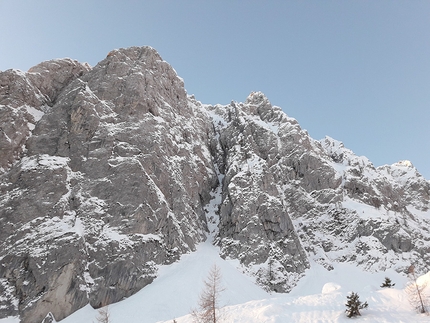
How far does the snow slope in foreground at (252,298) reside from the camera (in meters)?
Result: 17.7

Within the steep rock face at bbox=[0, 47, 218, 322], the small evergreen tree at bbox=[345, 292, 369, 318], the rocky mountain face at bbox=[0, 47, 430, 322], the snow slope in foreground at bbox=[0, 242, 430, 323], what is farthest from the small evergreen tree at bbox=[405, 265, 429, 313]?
the steep rock face at bbox=[0, 47, 218, 322]

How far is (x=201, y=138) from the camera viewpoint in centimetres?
7619

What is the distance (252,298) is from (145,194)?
2196 centimetres

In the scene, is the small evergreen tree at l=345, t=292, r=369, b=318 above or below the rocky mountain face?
below

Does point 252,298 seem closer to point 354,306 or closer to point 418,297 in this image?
point 354,306

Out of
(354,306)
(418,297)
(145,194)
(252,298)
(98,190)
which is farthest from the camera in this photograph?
(145,194)

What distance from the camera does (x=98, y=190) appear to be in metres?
46.2

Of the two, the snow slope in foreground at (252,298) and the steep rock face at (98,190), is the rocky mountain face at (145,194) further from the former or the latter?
the snow slope in foreground at (252,298)

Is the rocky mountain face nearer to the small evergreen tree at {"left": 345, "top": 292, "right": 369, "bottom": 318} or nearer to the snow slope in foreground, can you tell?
the snow slope in foreground

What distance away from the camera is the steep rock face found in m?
37.2

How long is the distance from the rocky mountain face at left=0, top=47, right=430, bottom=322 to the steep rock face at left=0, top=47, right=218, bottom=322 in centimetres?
18

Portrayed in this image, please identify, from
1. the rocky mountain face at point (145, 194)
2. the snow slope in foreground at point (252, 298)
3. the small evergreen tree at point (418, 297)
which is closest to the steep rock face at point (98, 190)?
the rocky mountain face at point (145, 194)

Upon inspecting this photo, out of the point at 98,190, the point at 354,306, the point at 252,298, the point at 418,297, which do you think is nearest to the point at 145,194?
the point at 98,190

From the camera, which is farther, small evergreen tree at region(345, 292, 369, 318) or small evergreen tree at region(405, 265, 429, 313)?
small evergreen tree at region(345, 292, 369, 318)
